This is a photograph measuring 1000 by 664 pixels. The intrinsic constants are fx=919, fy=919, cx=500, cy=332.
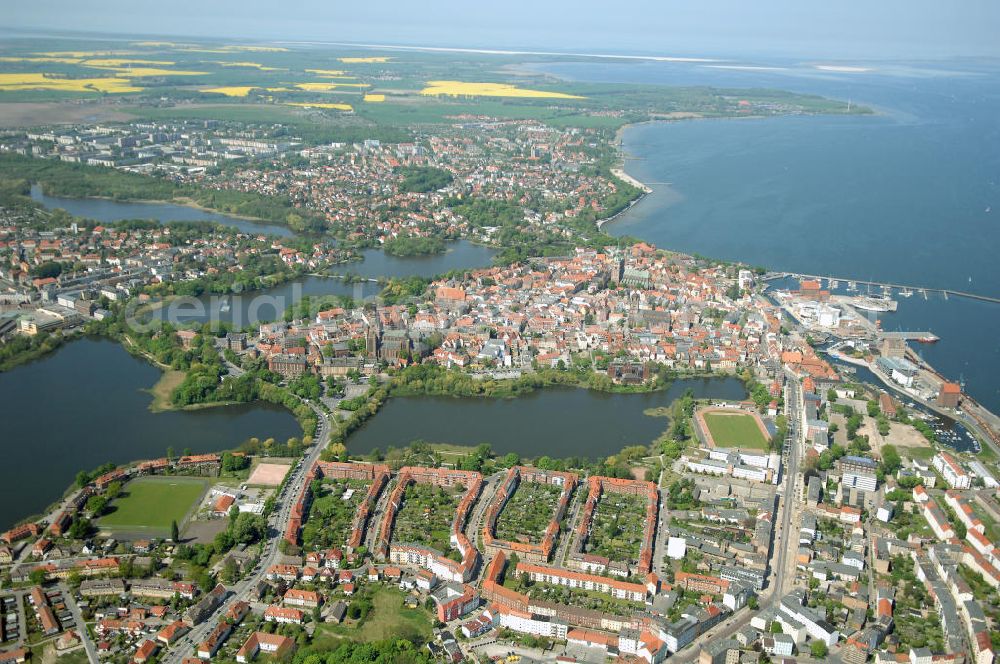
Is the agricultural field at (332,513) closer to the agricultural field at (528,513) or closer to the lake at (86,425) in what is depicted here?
the agricultural field at (528,513)

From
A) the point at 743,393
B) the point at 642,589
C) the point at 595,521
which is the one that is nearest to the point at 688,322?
the point at 743,393

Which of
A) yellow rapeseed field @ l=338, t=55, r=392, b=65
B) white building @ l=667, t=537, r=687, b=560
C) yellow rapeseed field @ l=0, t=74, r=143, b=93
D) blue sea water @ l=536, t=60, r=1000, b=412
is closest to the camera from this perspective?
white building @ l=667, t=537, r=687, b=560

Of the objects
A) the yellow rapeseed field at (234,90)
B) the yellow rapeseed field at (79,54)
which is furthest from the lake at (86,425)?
the yellow rapeseed field at (79,54)

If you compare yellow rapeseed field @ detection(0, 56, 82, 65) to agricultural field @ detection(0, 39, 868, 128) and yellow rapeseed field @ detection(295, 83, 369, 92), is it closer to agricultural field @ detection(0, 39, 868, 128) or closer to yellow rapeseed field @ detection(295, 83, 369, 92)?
agricultural field @ detection(0, 39, 868, 128)

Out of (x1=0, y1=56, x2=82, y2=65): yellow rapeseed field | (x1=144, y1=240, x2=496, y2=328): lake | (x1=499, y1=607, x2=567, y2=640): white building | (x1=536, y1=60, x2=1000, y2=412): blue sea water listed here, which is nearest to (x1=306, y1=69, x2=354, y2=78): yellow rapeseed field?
(x1=0, y1=56, x2=82, y2=65): yellow rapeseed field

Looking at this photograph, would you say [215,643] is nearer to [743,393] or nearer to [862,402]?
[743,393]

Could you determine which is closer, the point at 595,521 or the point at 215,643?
the point at 215,643
